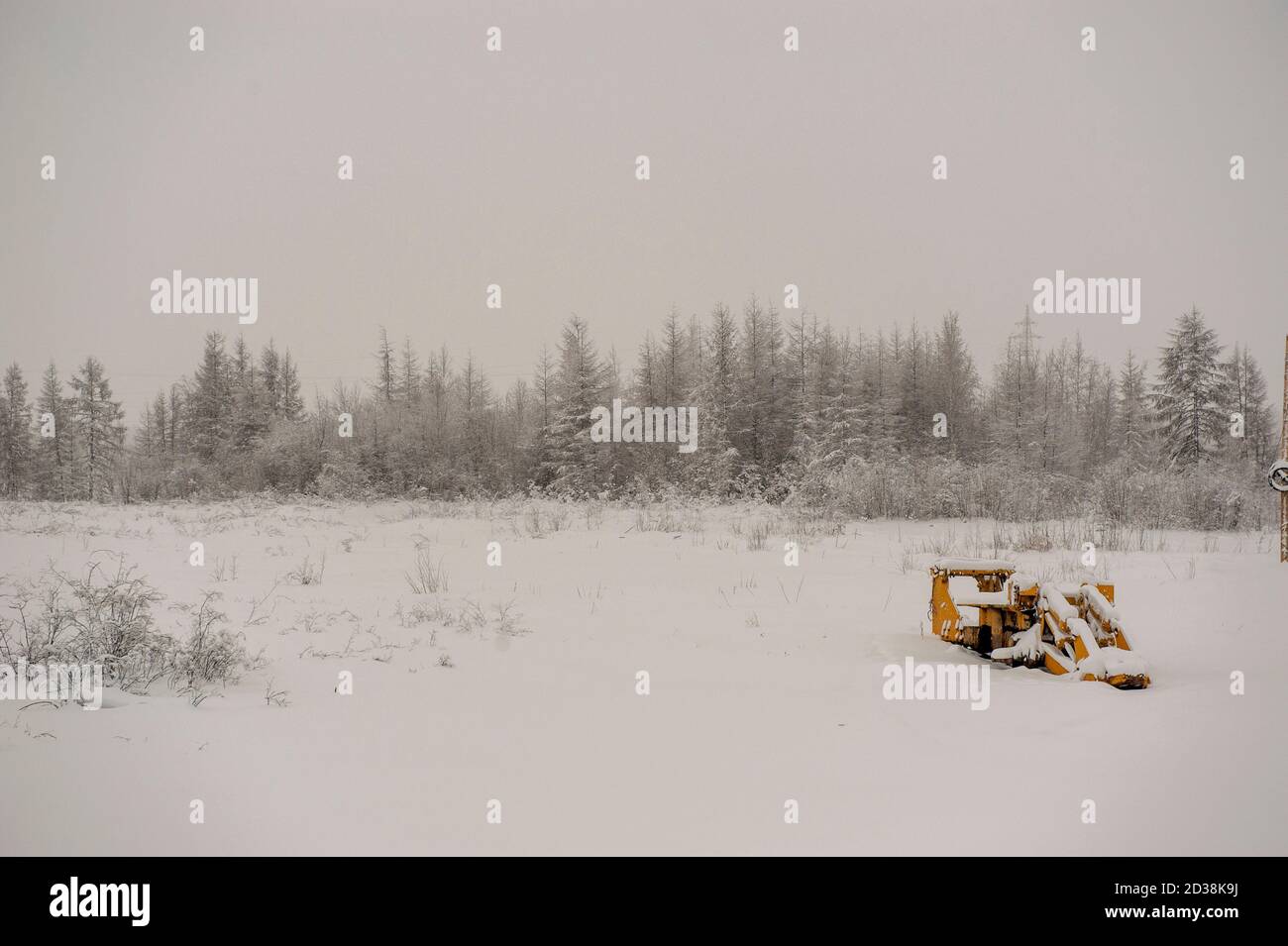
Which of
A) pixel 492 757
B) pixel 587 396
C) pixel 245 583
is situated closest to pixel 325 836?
pixel 492 757

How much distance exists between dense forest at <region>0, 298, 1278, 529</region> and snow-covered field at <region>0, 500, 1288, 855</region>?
52.9ft

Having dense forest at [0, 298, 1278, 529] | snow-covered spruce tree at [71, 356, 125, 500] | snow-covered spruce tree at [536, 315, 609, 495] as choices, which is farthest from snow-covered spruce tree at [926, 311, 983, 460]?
snow-covered spruce tree at [71, 356, 125, 500]

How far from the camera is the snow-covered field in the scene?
3.28m

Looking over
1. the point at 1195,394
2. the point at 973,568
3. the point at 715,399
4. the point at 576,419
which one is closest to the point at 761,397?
the point at 715,399

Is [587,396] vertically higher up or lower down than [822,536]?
higher up

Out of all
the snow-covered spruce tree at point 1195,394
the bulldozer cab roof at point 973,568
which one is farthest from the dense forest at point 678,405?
the bulldozer cab roof at point 973,568

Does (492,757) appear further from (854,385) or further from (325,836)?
(854,385)

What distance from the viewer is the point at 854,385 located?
40031 millimetres

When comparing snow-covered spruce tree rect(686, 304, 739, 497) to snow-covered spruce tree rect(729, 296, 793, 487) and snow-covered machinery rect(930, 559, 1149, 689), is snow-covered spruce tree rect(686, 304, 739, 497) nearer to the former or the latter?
snow-covered spruce tree rect(729, 296, 793, 487)

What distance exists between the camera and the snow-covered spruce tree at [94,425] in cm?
4778

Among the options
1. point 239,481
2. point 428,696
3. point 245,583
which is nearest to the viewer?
point 428,696

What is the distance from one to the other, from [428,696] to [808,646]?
9.95 ft

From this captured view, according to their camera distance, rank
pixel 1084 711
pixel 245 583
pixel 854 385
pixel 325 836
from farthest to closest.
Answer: pixel 854 385 → pixel 245 583 → pixel 1084 711 → pixel 325 836

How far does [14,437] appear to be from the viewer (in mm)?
49000
